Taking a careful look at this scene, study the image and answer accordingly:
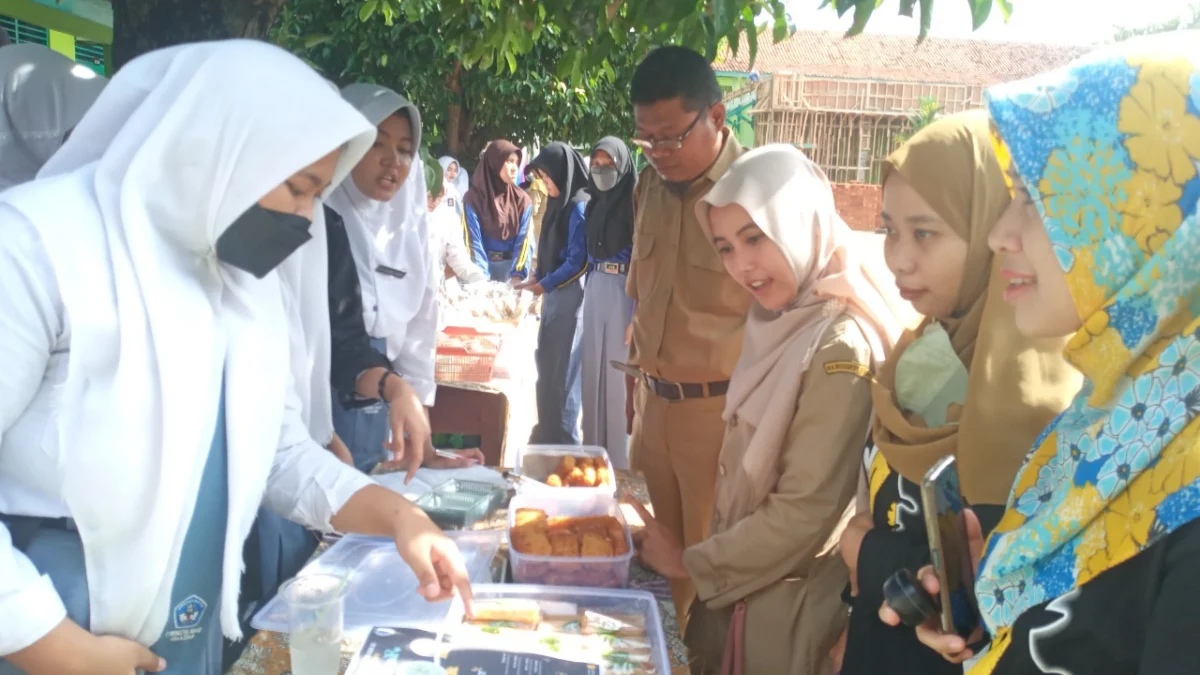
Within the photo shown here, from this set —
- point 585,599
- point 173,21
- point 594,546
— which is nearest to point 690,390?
point 594,546

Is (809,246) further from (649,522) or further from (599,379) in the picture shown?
(599,379)

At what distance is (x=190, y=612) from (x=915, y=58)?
36.7 meters

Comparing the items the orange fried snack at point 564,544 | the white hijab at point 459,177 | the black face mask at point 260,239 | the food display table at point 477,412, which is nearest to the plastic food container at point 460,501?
the orange fried snack at point 564,544

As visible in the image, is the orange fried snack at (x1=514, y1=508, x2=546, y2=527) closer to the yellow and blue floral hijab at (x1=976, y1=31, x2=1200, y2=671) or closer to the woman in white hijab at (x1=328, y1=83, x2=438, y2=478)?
the woman in white hijab at (x1=328, y1=83, x2=438, y2=478)

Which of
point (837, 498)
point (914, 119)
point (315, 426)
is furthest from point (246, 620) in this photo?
point (914, 119)

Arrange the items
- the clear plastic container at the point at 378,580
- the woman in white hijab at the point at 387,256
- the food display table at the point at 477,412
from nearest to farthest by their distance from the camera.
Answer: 1. the clear plastic container at the point at 378,580
2. the woman in white hijab at the point at 387,256
3. the food display table at the point at 477,412

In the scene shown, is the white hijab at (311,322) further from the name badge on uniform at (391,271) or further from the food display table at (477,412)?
the food display table at (477,412)

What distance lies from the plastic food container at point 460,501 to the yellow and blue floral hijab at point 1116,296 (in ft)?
3.98

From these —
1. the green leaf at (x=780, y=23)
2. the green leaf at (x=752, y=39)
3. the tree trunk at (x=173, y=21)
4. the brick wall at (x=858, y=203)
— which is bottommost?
the brick wall at (x=858, y=203)

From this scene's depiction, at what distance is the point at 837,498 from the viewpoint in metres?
1.77

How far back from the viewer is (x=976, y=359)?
4.27ft

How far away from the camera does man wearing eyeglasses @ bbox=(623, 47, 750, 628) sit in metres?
2.85

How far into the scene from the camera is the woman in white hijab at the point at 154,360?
3.78ft

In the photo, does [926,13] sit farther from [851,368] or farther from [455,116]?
[455,116]
